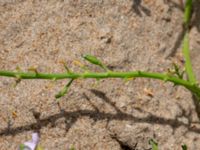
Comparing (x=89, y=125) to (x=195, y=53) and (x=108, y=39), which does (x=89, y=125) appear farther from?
(x=195, y=53)

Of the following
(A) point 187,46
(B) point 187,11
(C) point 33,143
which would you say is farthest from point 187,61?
(C) point 33,143

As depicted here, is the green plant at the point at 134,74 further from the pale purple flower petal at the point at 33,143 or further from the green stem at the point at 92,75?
the pale purple flower petal at the point at 33,143

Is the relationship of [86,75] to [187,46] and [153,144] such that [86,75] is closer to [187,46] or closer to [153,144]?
[153,144]

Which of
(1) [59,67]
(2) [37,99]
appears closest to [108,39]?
(1) [59,67]

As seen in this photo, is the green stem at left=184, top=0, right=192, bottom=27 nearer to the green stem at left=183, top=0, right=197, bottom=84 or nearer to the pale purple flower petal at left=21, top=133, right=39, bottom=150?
the green stem at left=183, top=0, right=197, bottom=84

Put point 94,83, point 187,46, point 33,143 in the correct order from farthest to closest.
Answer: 1. point 187,46
2. point 94,83
3. point 33,143

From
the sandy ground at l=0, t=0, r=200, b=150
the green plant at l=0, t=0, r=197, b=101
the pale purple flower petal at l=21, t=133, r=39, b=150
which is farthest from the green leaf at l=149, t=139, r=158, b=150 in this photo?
the pale purple flower petal at l=21, t=133, r=39, b=150

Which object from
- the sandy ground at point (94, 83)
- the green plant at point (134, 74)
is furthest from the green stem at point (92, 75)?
the sandy ground at point (94, 83)

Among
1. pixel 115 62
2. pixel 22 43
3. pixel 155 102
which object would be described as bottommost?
pixel 155 102
